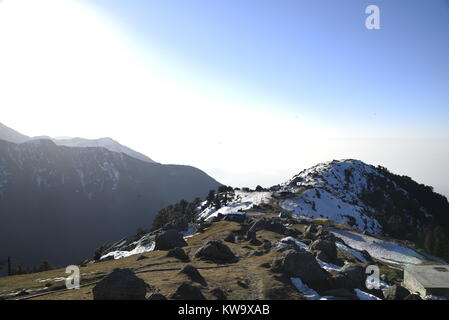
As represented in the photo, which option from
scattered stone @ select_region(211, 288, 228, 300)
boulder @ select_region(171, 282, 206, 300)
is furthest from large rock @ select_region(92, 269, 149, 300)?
scattered stone @ select_region(211, 288, 228, 300)

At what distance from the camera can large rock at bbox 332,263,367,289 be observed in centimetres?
3450

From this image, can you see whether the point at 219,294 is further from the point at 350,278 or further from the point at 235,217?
the point at 235,217

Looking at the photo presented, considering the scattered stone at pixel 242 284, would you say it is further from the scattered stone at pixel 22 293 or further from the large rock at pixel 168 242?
the large rock at pixel 168 242

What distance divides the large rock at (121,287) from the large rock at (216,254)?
2234 centimetres

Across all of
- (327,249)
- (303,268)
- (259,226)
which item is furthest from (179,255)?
(259,226)

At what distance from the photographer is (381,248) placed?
100312 mm

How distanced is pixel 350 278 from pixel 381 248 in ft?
244

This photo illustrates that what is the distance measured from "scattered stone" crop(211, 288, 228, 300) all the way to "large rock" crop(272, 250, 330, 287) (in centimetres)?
931

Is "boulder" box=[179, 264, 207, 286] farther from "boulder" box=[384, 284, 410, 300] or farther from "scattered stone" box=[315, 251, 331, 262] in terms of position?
"scattered stone" box=[315, 251, 331, 262]

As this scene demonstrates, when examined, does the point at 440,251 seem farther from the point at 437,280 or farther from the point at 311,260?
the point at 311,260

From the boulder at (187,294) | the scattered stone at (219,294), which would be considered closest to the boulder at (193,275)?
the scattered stone at (219,294)
